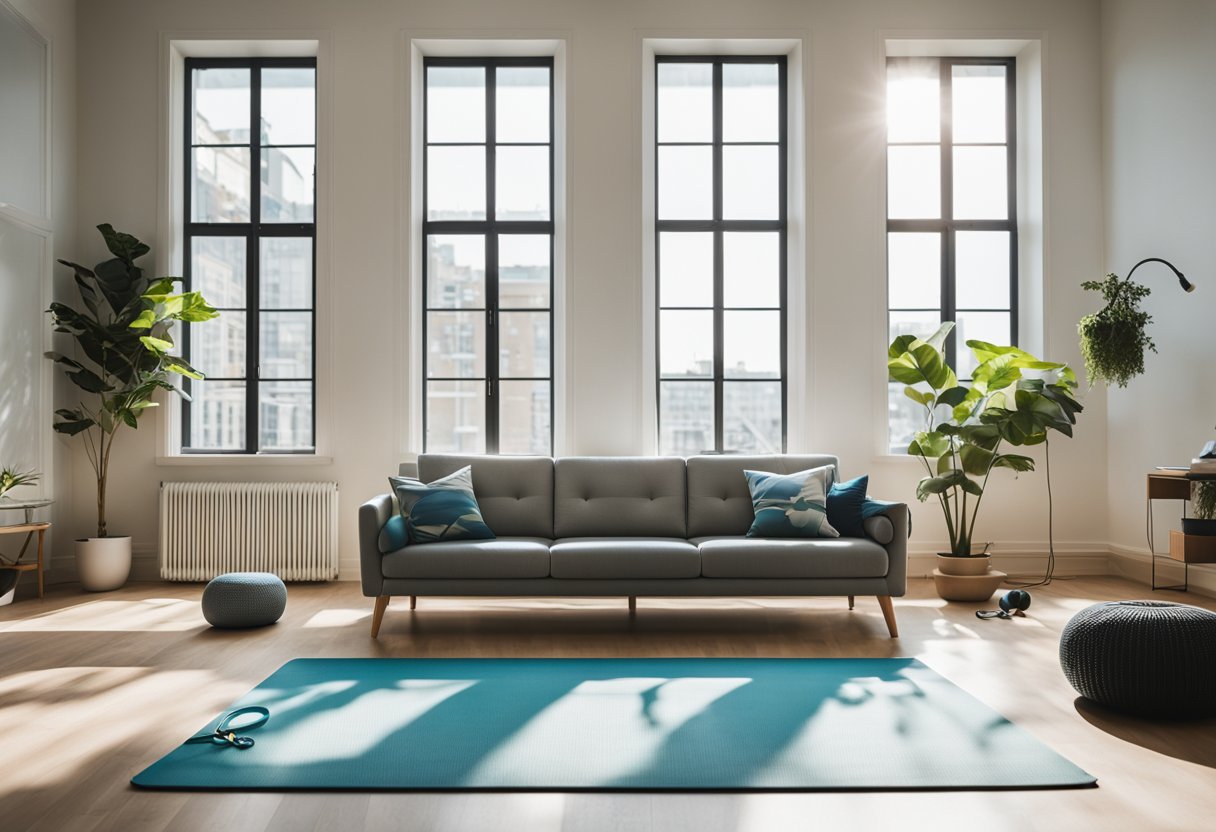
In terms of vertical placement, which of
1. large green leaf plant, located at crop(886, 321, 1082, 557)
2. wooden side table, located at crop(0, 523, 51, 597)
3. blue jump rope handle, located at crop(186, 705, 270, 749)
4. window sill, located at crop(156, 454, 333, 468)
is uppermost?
large green leaf plant, located at crop(886, 321, 1082, 557)

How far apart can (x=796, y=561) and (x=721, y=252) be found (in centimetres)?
275

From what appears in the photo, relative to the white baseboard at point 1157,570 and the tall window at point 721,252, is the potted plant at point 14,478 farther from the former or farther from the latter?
the white baseboard at point 1157,570

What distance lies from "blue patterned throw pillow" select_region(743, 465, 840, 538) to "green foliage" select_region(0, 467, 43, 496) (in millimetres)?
4420

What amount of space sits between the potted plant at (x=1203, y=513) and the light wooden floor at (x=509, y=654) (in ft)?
1.67

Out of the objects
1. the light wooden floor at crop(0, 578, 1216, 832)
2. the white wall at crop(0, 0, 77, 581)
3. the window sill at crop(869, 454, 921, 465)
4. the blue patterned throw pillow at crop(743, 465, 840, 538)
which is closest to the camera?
the light wooden floor at crop(0, 578, 1216, 832)

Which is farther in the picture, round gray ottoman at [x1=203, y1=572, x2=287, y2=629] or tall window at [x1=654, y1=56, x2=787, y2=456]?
tall window at [x1=654, y1=56, x2=787, y2=456]

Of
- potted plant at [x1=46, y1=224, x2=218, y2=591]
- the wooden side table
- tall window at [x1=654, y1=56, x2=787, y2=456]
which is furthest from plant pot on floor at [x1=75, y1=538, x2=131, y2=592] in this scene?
tall window at [x1=654, y1=56, x2=787, y2=456]

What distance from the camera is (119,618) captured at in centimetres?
484

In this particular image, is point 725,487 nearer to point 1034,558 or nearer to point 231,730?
point 1034,558

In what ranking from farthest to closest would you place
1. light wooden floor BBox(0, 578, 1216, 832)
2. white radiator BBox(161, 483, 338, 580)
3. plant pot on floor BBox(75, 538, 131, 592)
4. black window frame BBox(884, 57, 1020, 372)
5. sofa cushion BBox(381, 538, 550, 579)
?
1. black window frame BBox(884, 57, 1020, 372)
2. white radiator BBox(161, 483, 338, 580)
3. plant pot on floor BBox(75, 538, 131, 592)
4. sofa cushion BBox(381, 538, 550, 579)
5. light wooden floor BBox(0, 578, 1216, 832)

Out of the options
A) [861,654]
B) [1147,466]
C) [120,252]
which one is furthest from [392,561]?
[1147,466]

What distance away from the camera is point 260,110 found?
6340mm

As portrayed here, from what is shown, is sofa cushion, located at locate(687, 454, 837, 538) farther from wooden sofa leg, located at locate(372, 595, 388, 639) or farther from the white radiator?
the white radiator

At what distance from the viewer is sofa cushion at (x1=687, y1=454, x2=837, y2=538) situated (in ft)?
16.4
